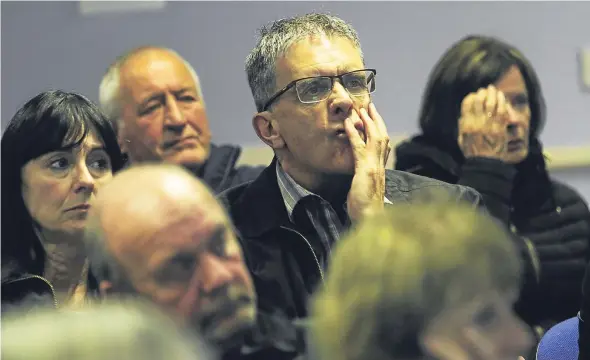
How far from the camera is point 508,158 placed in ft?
7.43

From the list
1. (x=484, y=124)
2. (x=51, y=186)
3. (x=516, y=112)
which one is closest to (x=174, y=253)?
(x=51, y=186)

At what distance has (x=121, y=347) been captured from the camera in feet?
2.52

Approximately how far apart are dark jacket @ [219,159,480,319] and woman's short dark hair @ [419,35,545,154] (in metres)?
0.44

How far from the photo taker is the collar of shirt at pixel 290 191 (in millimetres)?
1810

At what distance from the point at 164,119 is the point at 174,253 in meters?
0.86

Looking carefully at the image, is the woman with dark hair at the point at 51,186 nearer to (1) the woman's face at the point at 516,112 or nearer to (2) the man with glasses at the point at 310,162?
(2) the man with glasses at the point at 310,162

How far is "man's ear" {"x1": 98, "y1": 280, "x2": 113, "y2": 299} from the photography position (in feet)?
4.50

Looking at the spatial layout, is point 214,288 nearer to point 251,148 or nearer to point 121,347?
point 121,347

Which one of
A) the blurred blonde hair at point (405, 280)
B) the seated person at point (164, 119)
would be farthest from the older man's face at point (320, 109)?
the blurred blonde hair at point (405, 280)

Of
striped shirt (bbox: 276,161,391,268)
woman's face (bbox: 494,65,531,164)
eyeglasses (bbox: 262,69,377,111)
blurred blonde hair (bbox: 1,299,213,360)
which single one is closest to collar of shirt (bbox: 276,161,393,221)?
striped shirt (bbox: 276,161,391,268)

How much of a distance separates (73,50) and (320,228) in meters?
1.50

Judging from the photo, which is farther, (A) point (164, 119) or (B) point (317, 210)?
(A) point (164, 119)

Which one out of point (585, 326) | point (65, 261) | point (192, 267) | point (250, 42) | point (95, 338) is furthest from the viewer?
point (250, 42)

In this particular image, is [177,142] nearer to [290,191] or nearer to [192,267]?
[290,191]
